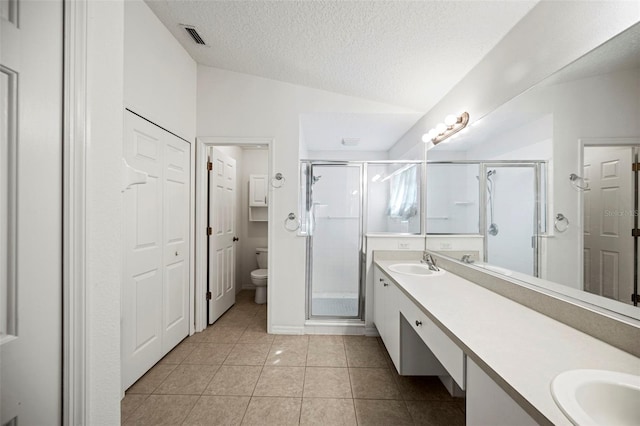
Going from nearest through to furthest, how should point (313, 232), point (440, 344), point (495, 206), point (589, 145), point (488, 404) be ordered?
point (488, 404) < point (589, 145) < point (440, 344) < point (495, 206) < point (313, 232)

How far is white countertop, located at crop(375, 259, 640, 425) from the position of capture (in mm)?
735

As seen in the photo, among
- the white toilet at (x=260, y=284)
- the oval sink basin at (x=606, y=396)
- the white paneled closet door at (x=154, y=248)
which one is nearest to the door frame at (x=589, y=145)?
the oval sink basin at (x=606, y=396)

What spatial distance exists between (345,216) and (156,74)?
A: 2.08m

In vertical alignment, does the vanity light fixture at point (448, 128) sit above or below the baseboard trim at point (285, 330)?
above

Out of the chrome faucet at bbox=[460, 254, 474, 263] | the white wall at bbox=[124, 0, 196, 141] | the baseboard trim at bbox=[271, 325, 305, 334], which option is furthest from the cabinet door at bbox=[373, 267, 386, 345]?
the white wall at bbox=[124, 0, 196, 141]

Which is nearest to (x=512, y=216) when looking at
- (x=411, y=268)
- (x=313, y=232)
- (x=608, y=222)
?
(x=608, y=222)

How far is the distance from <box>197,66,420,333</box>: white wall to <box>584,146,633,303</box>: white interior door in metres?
1.95

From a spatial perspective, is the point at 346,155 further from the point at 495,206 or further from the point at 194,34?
the point at 495,206

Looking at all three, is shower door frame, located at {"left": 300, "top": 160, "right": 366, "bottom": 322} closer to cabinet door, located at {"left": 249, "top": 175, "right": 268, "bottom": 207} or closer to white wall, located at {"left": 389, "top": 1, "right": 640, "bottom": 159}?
white wall, located at {"left": 389, "top": 1, "right": 640, "bottom": 159}

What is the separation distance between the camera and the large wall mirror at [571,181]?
94cm

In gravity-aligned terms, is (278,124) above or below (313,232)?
Result: above

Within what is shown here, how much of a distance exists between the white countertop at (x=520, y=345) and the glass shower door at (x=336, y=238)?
4.44ft

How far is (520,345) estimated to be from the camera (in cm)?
94

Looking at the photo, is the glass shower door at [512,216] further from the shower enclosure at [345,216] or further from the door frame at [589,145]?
the shower enclosure at [345,216]
